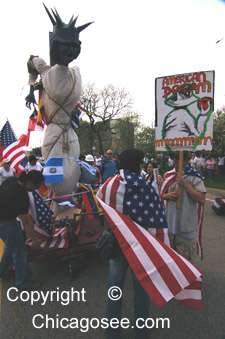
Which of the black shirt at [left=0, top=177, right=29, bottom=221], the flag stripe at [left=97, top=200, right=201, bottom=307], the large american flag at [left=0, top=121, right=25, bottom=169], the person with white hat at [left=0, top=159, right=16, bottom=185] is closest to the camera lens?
the flag stripe at [left=97, top=200, right=201, bottom=307]

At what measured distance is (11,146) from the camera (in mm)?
5762

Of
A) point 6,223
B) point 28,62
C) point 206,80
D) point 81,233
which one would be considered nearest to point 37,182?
point 6,223

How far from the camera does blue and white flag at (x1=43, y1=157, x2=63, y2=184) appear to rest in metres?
4.09

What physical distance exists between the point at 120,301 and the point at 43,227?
1.78 m

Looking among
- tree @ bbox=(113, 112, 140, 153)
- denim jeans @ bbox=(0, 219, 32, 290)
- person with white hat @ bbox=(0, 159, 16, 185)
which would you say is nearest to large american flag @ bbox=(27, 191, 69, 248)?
denim jeans @ bbox=(0, 219, 32, 290)

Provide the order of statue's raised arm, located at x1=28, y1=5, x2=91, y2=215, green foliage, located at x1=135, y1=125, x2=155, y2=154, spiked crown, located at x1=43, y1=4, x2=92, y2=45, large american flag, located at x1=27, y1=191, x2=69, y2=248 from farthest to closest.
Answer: green foliage, located at x1=135, y1=125, x2=155, y2=154 < statue's raised arm, located at x1=28, y1=5, x2=91, y2=215 < spiked crown, located at x1=43, y1=4, x2=92, y2=45 < large american flag, located at x1=27, y1=191, x2=69, y2=248

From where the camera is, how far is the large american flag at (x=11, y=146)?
5.62 meters

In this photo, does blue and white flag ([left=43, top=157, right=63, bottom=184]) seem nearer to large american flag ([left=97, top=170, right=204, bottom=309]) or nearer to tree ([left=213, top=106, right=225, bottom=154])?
large american flag ([left=97, top=170, right=204, bottom=309])

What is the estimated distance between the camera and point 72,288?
2.87 meters

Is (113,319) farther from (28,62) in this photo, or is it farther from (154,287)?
(28,62)

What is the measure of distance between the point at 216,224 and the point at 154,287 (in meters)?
4.43

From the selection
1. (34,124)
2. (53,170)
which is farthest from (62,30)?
(53,170)

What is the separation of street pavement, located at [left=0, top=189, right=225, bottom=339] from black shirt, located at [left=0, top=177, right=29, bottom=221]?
113 centimetres

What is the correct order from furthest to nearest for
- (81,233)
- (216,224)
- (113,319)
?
(216,224), (81,233), (113,319)
